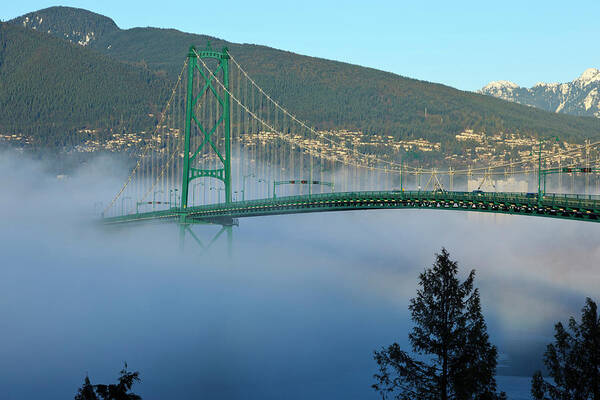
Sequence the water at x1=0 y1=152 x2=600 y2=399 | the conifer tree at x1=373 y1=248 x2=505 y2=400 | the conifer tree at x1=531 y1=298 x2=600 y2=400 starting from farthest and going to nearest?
the water at x1=0 y1=152 x2=600 y2=399 → the conifer tree at x1=373 y1=248 x2=505 y2=400 → the conifer tree at x1=531 y1=298 x2=600 y2=400

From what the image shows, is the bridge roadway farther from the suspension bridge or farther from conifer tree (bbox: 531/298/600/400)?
conifer tree (bbox: 531/298/600/400)

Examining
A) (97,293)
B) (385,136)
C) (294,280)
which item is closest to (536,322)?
(294,280)

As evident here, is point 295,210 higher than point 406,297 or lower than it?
higher

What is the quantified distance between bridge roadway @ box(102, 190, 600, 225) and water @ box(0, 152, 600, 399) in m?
5.34

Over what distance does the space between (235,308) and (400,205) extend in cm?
1476

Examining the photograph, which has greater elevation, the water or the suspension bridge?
the suspension bridge

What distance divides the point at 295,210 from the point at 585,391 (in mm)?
49836

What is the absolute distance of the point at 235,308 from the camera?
73250 mm

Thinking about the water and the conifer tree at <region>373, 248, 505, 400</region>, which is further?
the water

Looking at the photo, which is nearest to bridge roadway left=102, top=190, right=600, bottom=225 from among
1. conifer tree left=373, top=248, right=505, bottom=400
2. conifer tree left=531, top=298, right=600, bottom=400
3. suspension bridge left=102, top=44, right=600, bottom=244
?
suspension bridge left=102, top=44, right=600, bottom=244

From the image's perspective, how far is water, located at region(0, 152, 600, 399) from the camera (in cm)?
5303

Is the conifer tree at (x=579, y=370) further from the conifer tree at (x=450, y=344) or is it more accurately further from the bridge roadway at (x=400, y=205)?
the bridge roadway at (x=400, y=205)

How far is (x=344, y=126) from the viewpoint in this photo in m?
197

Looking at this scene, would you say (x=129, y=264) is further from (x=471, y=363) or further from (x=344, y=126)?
(x=344, y=126)
